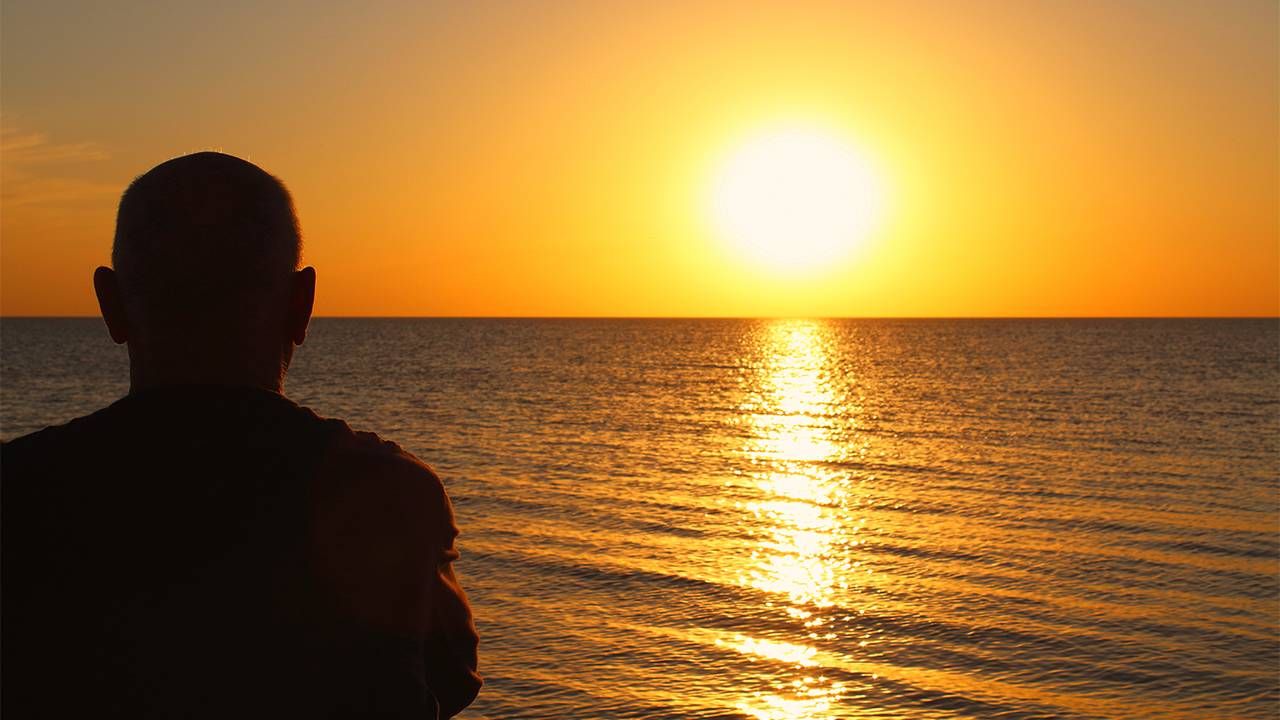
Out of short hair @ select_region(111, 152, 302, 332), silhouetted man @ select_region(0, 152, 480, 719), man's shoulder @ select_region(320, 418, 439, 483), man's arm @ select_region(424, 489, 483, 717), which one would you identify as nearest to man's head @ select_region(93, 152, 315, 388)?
short hair @ select_region(111, 152, 302, 332)

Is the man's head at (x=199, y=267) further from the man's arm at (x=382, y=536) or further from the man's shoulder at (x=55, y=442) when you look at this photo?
the man's arm at (x=382, y=536)

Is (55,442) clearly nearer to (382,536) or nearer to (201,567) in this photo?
(201,567)

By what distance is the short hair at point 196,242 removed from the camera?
1679 mm

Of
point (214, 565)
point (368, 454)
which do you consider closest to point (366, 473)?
point (368, 454)

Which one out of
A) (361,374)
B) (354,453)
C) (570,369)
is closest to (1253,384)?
(570,369)

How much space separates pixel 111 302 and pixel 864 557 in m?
16.3

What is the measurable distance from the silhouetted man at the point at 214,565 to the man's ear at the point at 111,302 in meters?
0.24

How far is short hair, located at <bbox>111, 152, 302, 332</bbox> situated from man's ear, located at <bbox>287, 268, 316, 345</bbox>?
0.22 ft

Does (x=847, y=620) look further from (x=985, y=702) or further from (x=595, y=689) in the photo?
(x=595, y=689)

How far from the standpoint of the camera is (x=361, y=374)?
70.6 metres

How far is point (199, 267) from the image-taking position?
169cm

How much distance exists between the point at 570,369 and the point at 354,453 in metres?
79.5

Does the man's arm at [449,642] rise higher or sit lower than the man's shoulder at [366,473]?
lower

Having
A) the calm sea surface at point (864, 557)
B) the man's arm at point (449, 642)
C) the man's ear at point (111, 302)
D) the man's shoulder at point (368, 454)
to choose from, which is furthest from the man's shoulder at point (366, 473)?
the calm sea surface at point (864, 557)
